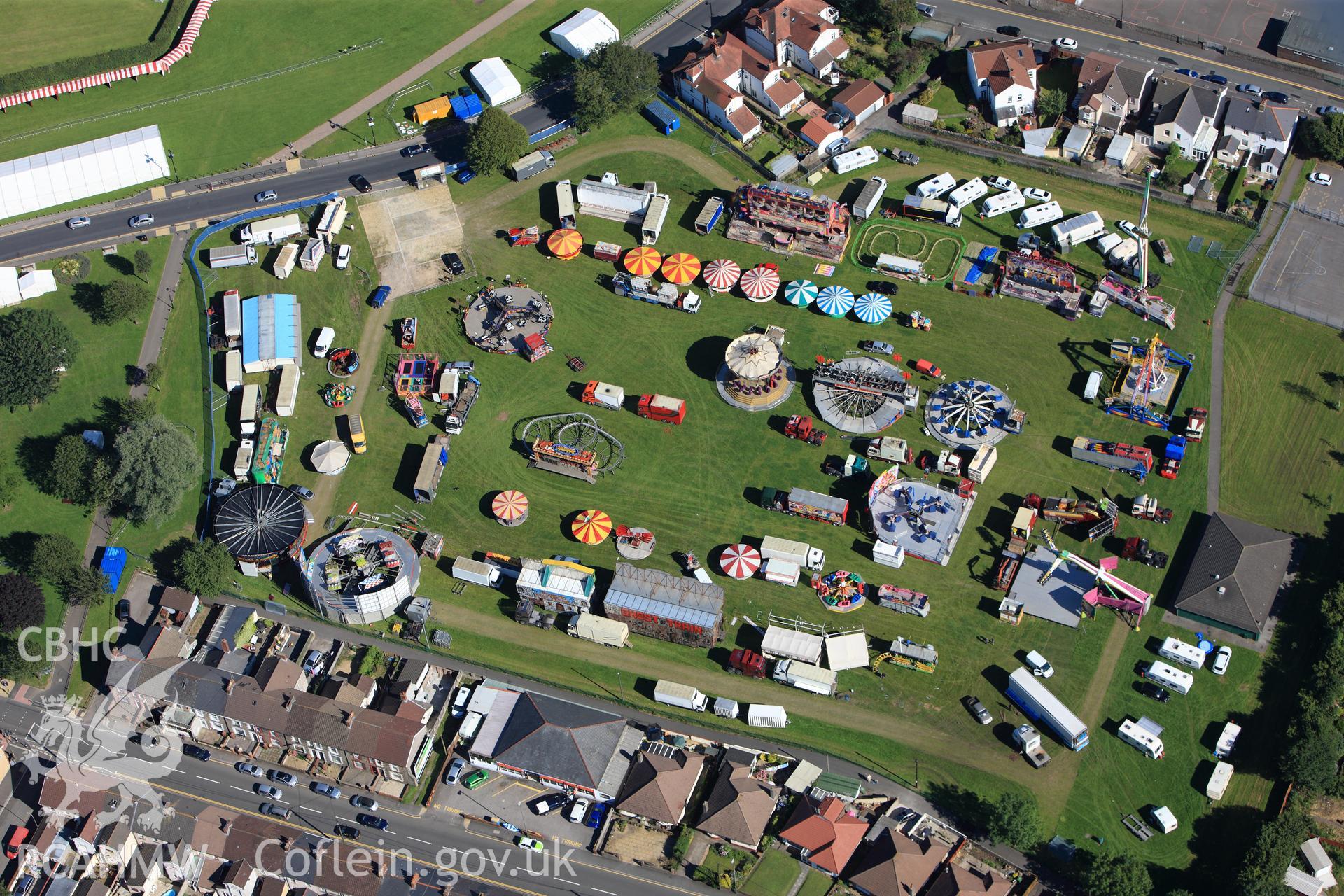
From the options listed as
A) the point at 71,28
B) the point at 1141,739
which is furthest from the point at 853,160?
the point at 71,28

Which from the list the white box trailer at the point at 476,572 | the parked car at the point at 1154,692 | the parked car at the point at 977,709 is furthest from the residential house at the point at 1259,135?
the white box trailer at the point at 476,572

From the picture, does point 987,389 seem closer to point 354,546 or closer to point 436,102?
point 354,546

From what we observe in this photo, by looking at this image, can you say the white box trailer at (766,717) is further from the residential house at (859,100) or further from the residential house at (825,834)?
the residential house at (859,100)

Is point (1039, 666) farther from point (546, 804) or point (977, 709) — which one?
point (546, 804)

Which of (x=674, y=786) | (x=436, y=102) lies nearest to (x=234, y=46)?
(x=436, y=102)

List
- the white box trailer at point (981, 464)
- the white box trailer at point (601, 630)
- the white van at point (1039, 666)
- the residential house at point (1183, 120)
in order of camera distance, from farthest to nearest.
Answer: the residential house at point (1183, 120)
the white box trailer at point (981, 464)
the white box trailer at point (601, 630)
the white van at point (1039, 666)
